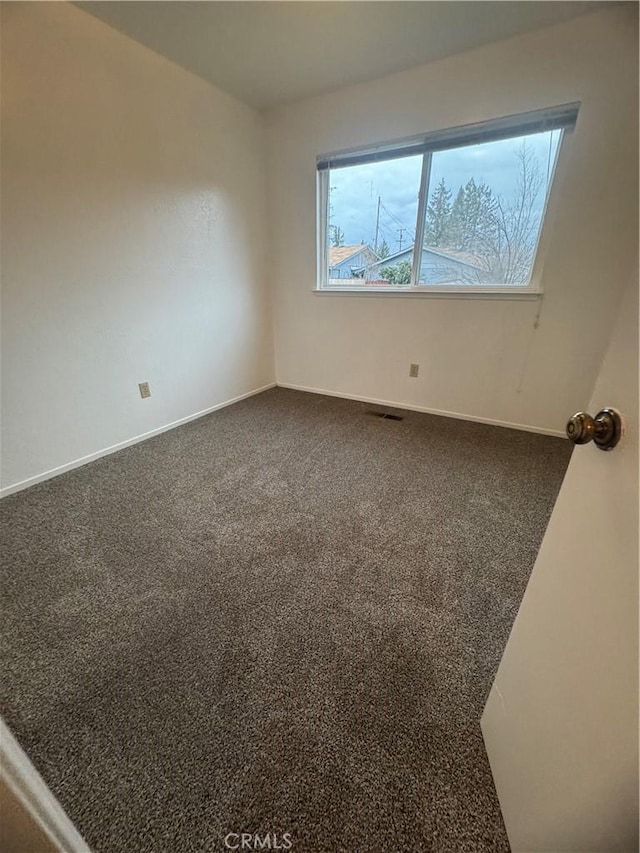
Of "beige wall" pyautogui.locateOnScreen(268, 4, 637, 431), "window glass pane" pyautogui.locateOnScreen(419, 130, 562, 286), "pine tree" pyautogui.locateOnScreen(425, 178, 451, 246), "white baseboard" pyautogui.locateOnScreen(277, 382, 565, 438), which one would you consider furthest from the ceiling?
"white baseboard" pyautogui.locateOnScreen(277, 382, 565, 438)

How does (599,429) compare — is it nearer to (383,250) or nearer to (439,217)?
(439,217)

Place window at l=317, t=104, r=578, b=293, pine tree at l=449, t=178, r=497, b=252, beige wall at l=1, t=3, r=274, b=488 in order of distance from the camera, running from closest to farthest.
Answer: beige wall at l=1, t=3, r=274, b=488 → window at l=317, t=104, r=578, b=293 → pine tree at l=449, t=178, r=497, b=252

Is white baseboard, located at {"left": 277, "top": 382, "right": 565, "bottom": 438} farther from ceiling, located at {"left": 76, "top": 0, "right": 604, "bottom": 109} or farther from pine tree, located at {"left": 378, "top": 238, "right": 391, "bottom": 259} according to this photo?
ceiling, located at {"left": 76, "top": 0, "right": 604, "bottom": 109}

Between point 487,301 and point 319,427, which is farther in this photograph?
point 319,427

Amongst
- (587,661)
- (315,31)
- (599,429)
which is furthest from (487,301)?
(587,661)

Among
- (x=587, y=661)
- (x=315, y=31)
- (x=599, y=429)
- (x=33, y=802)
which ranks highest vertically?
(x=315, y=31)

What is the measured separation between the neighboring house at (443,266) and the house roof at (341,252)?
258 millimetres

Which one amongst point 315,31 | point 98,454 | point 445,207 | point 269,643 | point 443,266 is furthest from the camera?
point 443,266

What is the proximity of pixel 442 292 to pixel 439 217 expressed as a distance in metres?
0.52

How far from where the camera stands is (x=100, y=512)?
1.70 m

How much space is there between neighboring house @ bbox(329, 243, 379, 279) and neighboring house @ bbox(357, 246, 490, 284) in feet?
0.47

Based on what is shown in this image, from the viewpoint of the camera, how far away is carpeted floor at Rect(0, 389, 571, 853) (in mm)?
758

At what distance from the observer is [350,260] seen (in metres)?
2.87

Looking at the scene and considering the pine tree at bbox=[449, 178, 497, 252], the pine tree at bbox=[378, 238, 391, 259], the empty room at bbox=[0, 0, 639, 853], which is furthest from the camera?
the pine tree at bbox=[378, 238, 391, 259]
